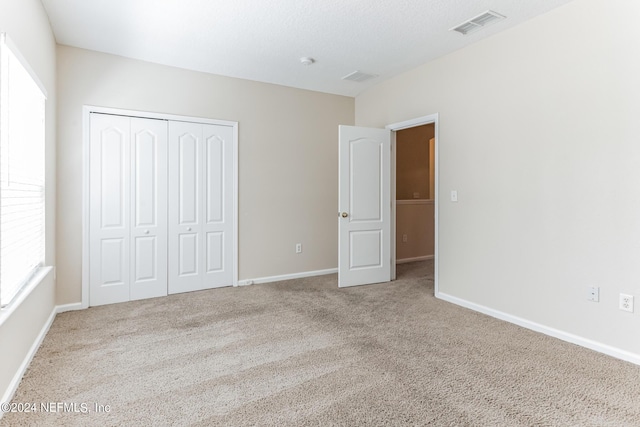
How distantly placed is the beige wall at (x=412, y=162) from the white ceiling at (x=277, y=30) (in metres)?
2.31

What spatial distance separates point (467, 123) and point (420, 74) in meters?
0.93

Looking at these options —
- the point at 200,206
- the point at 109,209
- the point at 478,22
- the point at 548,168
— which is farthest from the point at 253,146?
the point at 548,168

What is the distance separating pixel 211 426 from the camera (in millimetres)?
1700

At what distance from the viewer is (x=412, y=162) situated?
6461 mm

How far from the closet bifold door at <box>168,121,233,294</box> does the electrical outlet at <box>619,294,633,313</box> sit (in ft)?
12.5

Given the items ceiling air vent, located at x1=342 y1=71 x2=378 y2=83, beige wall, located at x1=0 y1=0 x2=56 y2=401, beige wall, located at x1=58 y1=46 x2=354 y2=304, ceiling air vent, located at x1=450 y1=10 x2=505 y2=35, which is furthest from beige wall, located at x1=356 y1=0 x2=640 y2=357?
beige wall, located at x1=0 y1=0 x2=56 y2=401

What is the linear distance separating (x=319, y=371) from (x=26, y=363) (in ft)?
6.37

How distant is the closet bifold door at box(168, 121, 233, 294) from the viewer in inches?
158

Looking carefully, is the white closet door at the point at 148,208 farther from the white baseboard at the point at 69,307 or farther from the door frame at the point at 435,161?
the door frame at the point at 435,161

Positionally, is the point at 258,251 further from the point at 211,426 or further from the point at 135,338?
the point at 211,426

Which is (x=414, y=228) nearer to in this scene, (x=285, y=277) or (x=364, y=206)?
(x=364, y=206)

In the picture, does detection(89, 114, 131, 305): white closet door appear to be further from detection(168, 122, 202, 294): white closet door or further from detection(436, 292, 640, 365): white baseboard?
detection(436, 292, 640, 365): white baseboard

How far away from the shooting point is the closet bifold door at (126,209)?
142 inches

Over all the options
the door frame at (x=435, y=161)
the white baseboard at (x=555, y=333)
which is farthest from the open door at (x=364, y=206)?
the white baseboard at (x=555, y=333)
